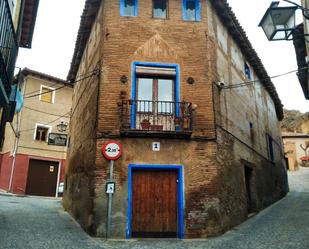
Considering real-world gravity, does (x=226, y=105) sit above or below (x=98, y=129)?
above

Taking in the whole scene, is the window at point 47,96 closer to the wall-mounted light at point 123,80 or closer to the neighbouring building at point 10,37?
the neighbouring building at point 10,37

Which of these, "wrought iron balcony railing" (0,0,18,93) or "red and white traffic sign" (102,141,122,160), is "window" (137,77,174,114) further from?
"wrought iron balcony railing" (0,0,18,93)

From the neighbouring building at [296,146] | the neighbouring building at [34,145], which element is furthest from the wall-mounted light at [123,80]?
the neighbouring building at [296,146]

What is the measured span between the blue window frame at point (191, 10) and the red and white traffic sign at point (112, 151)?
17.1 feet

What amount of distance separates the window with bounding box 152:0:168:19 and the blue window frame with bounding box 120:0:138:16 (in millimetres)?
662

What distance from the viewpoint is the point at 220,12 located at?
12.5m

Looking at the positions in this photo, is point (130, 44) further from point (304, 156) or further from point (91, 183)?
point (304, 156)

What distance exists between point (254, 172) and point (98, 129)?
24.4ft

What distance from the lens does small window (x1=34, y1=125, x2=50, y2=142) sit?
76.7ft

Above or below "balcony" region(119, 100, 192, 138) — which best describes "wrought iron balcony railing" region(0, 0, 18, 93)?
above

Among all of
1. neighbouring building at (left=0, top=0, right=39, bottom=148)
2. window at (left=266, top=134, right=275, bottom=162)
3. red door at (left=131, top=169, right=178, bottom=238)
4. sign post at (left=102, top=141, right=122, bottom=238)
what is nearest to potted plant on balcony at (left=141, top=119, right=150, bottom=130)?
sign post at (left=102, top=141, right=122, bottom=238)

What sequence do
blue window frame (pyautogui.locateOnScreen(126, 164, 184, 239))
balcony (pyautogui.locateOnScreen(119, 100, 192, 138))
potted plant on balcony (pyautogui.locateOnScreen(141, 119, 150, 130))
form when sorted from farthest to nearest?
potted plant on balcony (pyautogui.locateOnScreen(141, 119, 150, 130))
balcony (pyautogui.locateOnScreen(119, 100, 192, 138))
blue window frame (pyautogui.locateOnScreen(126, 164, 184, 239))

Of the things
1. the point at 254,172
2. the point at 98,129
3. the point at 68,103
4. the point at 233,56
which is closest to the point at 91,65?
the point at 98,129

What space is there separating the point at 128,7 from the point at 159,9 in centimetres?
109
